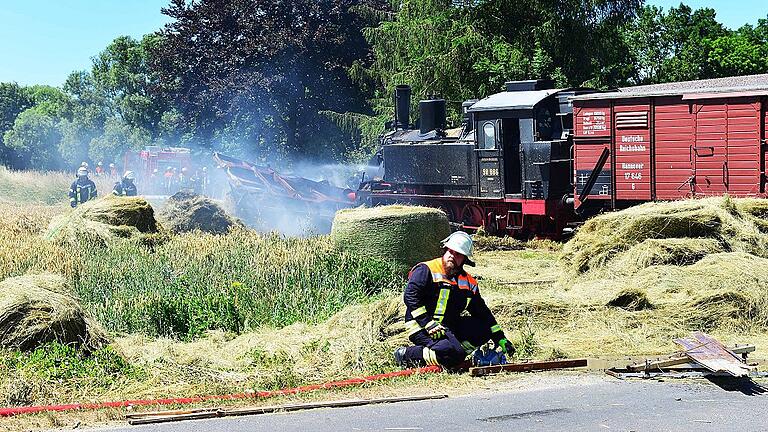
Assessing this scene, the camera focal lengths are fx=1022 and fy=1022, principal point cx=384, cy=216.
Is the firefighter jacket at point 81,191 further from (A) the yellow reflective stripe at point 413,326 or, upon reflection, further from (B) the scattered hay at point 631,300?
(A) the yellow reflective stripe at point 413,326

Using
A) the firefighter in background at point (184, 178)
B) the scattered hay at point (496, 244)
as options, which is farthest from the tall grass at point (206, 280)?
the firefighter in background at point (184, 178)

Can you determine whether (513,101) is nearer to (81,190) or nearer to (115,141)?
(81,190)

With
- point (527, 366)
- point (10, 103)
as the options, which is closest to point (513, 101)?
point (527, 366)

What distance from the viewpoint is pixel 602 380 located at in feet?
29.2

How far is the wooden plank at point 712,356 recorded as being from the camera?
848 centimetres

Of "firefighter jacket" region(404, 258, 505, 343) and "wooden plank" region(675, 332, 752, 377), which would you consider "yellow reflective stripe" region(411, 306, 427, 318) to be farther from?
"wooden plank" region(675, 332, 752, 377)

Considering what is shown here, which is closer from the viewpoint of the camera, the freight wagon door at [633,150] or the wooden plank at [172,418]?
the wooden plank at [172,418]

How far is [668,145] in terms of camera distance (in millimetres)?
18703

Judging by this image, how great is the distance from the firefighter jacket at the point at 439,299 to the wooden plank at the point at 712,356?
1693 mm

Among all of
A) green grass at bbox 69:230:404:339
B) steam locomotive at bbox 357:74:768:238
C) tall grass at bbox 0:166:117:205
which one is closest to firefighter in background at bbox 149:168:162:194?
tall grass at bbox 0:166:117:205

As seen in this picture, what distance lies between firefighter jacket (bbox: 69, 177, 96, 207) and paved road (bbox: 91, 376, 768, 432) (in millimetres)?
19394

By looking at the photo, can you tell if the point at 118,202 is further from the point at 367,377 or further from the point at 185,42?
the point at 185,42

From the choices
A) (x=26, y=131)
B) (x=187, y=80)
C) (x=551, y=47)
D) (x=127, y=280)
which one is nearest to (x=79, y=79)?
(x=26, y=131)

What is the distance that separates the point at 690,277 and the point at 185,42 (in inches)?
1541
